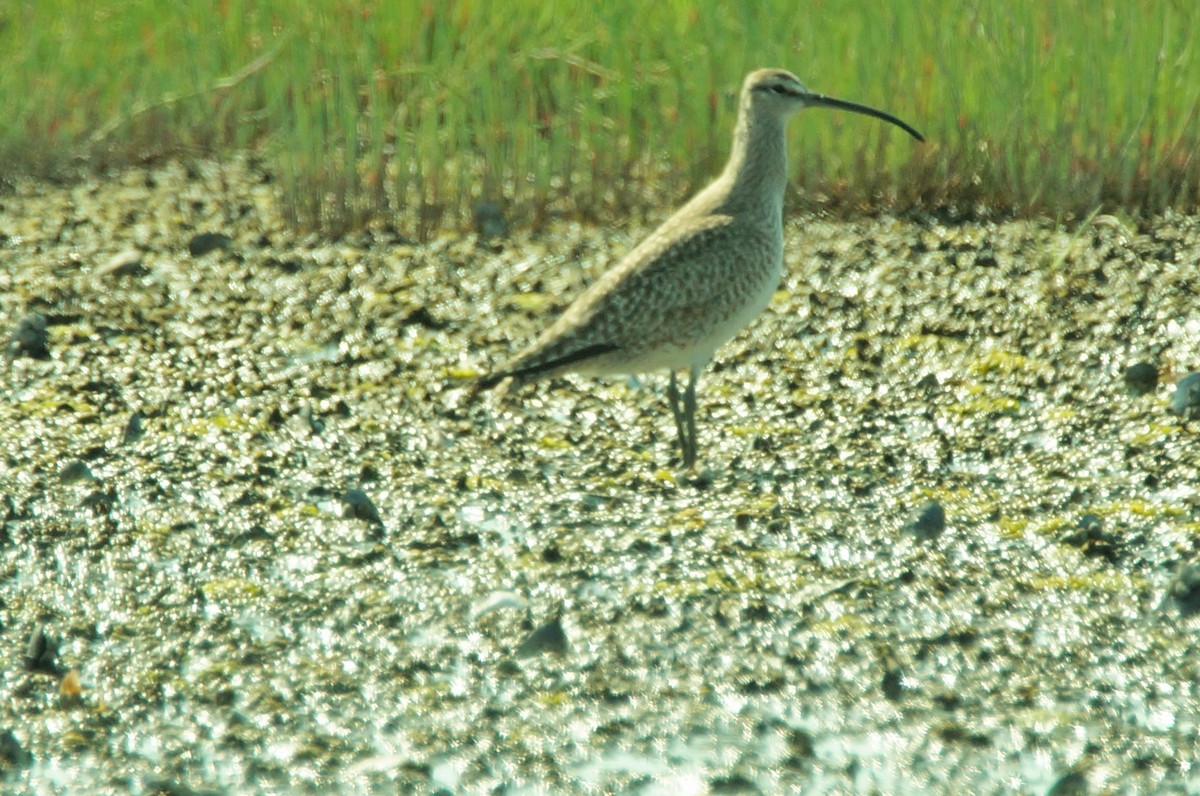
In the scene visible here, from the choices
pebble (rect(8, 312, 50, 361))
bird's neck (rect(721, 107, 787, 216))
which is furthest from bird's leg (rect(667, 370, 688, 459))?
pebble (rect(8, 312, 50, 361))

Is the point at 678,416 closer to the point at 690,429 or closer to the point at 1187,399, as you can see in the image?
the point at 690,429

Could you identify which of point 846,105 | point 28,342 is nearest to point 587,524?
point 846,105

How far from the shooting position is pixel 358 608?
Answer: 4039 millimetres

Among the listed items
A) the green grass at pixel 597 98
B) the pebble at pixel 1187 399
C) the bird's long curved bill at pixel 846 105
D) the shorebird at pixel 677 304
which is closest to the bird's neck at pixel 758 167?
the shorebird at pixel 677 304

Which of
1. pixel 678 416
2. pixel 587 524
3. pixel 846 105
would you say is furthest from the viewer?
pixel 846 105

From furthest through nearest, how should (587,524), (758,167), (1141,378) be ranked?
(758,167), (1141,378), (587,524)

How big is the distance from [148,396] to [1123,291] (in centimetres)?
333

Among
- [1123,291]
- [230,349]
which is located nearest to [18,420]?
[230,349]

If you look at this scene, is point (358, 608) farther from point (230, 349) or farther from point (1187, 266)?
point (1187, 266)

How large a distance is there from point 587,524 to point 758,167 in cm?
146

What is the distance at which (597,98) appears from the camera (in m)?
6.95

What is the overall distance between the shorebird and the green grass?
154 cm

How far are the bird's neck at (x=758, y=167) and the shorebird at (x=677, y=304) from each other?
10mm

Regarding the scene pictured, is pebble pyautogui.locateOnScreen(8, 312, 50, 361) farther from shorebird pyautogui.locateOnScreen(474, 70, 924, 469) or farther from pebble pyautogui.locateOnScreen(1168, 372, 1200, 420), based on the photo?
pebble pyautogui.locateOnScreen(1168, 372, 1200, 420)
